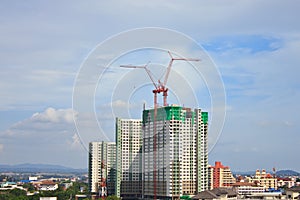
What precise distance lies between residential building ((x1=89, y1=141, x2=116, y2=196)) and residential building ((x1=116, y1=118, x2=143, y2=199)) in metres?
0.55

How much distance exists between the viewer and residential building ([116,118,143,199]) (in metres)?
16.1

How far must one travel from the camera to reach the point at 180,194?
586 inches

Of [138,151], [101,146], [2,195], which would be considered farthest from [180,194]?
[2,195]

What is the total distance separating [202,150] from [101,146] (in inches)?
168

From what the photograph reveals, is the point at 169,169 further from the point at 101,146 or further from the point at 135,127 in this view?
the point at 101,146

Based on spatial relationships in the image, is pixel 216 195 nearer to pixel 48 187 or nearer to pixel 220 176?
pixel 220 176

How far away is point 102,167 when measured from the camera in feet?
64.2

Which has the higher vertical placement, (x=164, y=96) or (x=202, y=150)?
(x=164, y=96)

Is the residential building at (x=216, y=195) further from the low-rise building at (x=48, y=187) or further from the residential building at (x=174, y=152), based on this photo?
the low-rise building at (x=48, y=187)

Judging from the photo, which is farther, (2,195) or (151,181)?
(2,195)

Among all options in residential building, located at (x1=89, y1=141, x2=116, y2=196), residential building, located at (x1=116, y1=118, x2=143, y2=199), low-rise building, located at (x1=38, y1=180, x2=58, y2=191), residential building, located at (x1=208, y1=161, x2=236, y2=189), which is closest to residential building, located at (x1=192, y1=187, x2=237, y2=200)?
residential building, located at (x1=116, y1=118, x2=143, y2=199)

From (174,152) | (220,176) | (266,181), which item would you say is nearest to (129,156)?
(174,152)

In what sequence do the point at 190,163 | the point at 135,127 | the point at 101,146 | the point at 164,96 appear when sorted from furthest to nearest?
the point at 101,146, the point at 135,127, the point at 190,163, the point at 164,96

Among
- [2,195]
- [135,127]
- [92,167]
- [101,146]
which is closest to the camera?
[135,127]
